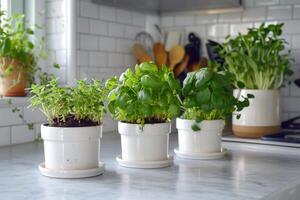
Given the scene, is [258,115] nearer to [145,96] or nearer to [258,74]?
[258,74]

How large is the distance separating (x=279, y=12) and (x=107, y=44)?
2.44 ft

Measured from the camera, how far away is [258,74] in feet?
5.57

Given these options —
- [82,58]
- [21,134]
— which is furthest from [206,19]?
[21,134]

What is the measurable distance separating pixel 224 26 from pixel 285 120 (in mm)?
497

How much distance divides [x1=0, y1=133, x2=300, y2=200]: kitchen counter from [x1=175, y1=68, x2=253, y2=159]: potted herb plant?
0.05 m

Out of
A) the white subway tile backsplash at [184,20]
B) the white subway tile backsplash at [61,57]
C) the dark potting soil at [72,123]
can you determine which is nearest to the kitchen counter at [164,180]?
the dark potting soil at [72,123]

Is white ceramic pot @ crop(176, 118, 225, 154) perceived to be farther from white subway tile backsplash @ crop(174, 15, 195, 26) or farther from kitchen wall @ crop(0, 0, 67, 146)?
white subway tile backsplash @ crop(174, 15, 195, 26)

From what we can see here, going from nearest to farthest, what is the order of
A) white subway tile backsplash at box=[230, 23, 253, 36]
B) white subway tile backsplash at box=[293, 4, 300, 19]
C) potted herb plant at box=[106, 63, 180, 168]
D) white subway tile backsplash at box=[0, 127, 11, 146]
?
potted herb plant at box=[106, 63, 180, 168] → white subway tile backsplash at box=[0, 127, 11, 146] → white subway tile backsplash at box=[293, 4, 300, 19] → white subway tile backsplash at box=[230, 23, 253, 36]

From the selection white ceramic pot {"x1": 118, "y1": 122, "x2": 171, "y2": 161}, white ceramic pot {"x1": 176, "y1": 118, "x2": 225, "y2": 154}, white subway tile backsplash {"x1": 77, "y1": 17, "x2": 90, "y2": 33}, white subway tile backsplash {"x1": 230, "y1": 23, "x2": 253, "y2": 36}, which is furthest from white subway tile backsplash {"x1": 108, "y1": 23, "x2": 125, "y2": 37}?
white ceramic pot {"x1": 118, "y1": 122, "x2": 171, "y2": 161}

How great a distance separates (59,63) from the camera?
5.97 feet

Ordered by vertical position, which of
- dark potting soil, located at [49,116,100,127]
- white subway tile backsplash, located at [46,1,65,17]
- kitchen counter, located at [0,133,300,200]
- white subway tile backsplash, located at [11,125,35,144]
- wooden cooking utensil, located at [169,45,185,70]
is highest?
white subway tile backsplash, located at [46,1,65,17]

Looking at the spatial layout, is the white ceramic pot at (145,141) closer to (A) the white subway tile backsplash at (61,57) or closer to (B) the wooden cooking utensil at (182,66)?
(A) the white subway tile backsplash at (61,57)

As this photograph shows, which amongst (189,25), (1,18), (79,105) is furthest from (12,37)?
(189,25)

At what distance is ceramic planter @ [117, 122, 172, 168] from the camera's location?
3.68 feet
